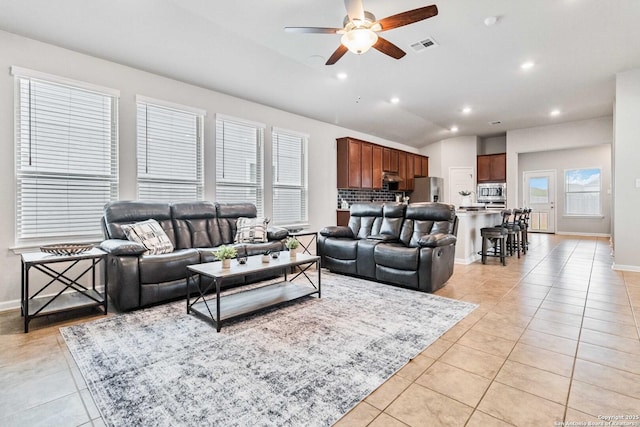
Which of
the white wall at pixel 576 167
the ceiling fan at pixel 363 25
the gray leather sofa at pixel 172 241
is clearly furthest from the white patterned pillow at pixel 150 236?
the white wall at pixel 576 167

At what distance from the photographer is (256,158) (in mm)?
5465

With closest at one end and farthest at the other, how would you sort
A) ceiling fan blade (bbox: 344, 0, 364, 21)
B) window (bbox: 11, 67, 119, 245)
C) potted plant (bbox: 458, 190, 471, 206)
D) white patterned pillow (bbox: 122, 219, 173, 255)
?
ceiling fan blade (bbox: 344, 0, 364, 21) → window (bbox: 11, 67, 119, 245) → white patterned pillow (bbox: 122, 219, 173, 255) → potted plant (bbox: 458, 190, 471, 206)

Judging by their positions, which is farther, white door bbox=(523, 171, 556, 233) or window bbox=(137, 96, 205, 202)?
white door bbox=(523, 171, 556, 233)

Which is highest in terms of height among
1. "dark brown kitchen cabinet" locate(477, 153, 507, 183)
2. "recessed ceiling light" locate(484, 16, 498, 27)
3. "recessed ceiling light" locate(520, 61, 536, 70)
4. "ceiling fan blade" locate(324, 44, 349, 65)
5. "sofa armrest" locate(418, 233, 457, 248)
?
"recessed ceiling light" locate(520, 61, 536, 70)

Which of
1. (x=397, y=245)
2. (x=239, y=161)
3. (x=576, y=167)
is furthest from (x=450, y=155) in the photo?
(x=239, y=161)

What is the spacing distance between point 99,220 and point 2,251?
2.88ft

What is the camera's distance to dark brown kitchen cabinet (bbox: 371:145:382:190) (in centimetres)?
746

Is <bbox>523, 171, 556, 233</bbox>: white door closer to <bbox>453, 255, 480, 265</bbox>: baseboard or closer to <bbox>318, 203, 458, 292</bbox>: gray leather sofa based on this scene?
<bbox>453, 255, 480, 265</bbox>: baseboard

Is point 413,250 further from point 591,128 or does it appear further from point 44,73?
point 591,128

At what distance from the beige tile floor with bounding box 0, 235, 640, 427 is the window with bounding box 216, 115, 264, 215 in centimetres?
266

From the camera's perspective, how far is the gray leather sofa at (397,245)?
3676mm

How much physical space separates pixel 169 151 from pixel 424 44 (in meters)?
3.68

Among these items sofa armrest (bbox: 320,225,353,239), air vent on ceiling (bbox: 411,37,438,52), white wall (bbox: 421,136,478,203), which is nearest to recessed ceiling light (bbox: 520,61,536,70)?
air vent on ceiling (bbox: 411,37,438,52)

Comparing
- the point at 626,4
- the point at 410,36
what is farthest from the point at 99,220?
the point at 626,4
